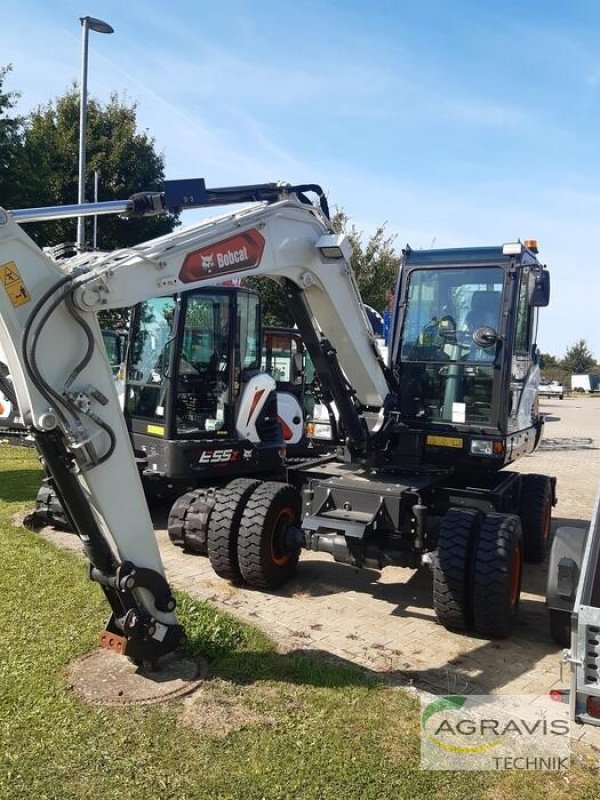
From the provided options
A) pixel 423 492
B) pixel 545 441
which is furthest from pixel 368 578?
pixel 545 441

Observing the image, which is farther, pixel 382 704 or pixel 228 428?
pixel 228 428

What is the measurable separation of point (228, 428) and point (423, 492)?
9.13 ft

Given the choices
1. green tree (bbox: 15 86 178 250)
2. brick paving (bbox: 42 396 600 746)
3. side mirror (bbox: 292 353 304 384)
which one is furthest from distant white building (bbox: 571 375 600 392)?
brick paving (bbox: 42 396 600 746)

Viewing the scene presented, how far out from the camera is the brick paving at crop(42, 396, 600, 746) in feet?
15.2

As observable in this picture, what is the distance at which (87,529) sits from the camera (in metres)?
4.07

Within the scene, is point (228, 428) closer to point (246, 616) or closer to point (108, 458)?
point (246, 616)

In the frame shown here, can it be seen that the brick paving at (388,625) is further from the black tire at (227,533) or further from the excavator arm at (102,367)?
the excavator arm at (102,367)

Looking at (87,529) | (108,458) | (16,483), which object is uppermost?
(108,458)

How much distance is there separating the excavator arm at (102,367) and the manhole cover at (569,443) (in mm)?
14963

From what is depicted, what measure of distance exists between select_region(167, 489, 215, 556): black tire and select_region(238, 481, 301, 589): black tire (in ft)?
2.16

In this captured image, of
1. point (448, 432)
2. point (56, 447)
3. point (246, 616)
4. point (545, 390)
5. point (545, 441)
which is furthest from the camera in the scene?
point (545, 390)

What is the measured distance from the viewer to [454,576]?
5176 mm

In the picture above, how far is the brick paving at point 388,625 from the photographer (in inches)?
182

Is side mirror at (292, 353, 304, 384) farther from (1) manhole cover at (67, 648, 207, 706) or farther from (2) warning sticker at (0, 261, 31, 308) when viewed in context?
(2) warning sticker at (0, 261, 31, 308)
